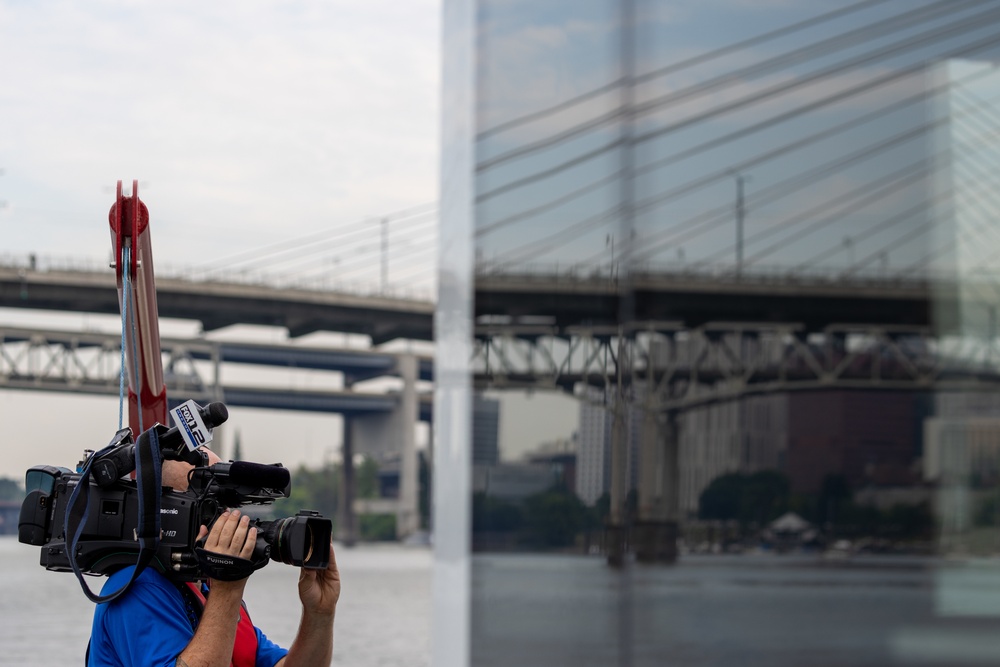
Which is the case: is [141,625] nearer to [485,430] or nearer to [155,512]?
[155,512]

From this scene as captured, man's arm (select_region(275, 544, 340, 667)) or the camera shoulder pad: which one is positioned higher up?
the camera shoulder pad

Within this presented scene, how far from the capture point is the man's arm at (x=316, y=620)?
2061 millimetres

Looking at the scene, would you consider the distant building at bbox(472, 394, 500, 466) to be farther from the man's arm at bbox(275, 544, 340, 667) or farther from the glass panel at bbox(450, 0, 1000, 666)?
the man's arm at bbox(275, 544, 340, 667)

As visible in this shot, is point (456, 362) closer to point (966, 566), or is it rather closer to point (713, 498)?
point (713, 498)

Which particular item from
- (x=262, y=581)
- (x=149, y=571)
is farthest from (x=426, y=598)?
(x=149, y=571)

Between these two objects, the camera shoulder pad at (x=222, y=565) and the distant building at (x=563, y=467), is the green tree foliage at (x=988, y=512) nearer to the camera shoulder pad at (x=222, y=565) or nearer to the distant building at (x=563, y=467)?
the distant building at (x=563, y=467)

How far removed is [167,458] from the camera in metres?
1.87

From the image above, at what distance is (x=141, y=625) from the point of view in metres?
1.79

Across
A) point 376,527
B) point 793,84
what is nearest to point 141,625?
point 793,84

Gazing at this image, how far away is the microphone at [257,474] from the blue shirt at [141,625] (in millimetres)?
180

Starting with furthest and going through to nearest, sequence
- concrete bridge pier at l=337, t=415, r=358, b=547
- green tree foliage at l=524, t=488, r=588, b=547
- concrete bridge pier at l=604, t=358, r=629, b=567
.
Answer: concrete bridge pier at l=337, t=415, r=358, b=547 < green tree foliage at l=524, t=488, r=588, b=547 < concrete bridge pier at l=604, t=358, r=629, b=567

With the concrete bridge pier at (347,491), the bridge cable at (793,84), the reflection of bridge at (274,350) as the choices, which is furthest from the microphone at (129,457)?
the concrete bridge pier at (347,491)

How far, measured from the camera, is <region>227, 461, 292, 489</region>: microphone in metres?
1.81

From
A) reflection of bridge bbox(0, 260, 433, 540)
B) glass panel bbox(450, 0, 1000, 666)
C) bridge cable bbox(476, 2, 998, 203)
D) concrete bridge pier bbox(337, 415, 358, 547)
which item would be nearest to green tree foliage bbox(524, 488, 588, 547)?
glass panel bbox(450, 0, 1000, 666)
